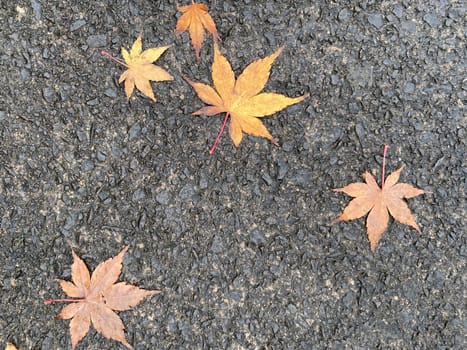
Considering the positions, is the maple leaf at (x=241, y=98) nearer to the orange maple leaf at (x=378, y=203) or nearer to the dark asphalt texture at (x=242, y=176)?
the dark asphalt texture at (x=242, y=176)

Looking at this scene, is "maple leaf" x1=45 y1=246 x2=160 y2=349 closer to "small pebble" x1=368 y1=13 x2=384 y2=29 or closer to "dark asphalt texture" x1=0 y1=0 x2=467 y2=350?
"dark asphalt texture" x1=0 y1=0 x2=467 y2=350

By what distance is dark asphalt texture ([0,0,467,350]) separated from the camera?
1846 mm

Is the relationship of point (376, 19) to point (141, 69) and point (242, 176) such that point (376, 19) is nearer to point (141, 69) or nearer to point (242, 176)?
point (242, 176)

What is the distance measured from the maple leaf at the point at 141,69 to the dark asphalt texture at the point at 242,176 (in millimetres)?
31

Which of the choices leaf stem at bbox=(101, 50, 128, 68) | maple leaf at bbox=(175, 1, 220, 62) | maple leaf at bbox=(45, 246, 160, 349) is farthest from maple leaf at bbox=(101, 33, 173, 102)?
maple leaf at bbox=(45, 246, 160, 349)

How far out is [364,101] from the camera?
196 centimetres

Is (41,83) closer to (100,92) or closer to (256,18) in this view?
(100,92)

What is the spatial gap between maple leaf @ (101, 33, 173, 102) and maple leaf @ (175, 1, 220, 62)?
10cm

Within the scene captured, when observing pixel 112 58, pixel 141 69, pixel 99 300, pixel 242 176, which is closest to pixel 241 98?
pixel 242 176

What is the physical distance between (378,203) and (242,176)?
19.8 inches

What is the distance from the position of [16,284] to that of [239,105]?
104 cm

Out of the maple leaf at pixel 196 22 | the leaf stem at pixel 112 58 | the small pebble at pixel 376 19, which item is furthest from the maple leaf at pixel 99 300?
the small pebble at pixel 376 19

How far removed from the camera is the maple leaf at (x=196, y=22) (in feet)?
6.57

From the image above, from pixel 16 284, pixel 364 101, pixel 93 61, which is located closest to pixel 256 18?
pixel 364 101
